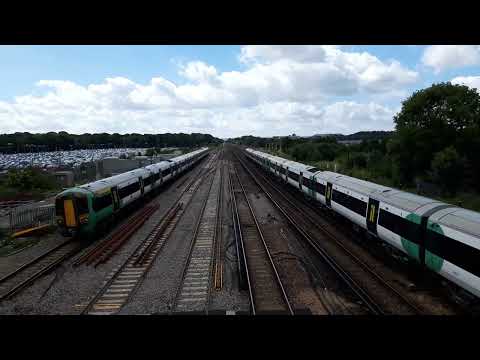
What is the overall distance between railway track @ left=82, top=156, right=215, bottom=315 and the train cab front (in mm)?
3246

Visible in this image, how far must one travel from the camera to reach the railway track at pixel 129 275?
11.1 meters

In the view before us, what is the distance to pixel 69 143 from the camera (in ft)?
501

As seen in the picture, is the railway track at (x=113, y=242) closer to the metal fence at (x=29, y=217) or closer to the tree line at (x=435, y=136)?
the metal fence at (x=29, y=217)

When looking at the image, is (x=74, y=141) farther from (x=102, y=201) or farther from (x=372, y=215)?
(x=372, y=215)

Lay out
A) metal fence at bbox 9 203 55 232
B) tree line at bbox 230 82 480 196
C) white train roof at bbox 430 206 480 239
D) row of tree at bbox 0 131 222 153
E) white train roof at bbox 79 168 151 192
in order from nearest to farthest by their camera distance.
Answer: white train roof at bbox 430 206 480 239 < white train roof at bbox 79 168 151 192 < metal fence at bbox 9 203 55 232 < tree line at bbox 230 82 480 196 < row of tree at bbox 0 131 222 153

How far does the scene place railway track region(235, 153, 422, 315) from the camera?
1079cm

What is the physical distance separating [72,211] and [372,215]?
14.4m

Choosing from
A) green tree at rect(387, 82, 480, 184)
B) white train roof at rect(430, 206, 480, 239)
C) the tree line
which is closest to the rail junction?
white train roof at rect(430, 206, 480, 239)

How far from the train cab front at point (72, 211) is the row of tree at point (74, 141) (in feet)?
394

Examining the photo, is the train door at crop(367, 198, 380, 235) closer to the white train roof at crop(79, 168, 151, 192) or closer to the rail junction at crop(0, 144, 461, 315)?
the rail junction at crop(0, 144, 461, 315)

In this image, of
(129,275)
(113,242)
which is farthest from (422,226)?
(113,242)
